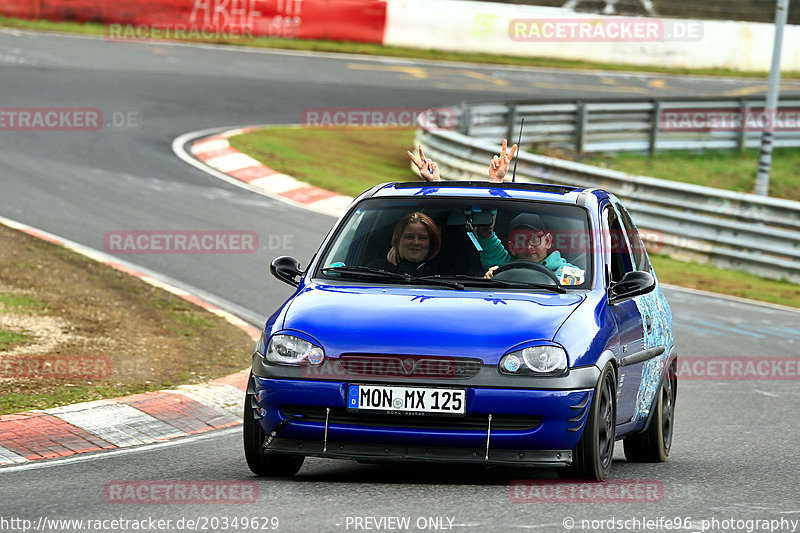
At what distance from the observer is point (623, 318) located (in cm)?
761

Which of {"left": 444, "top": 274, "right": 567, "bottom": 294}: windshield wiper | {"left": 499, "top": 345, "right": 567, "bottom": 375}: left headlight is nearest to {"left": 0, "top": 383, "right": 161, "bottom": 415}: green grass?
{"left": 444, "top": 274, "right": 567, "bottom": 294}: windshield wiper

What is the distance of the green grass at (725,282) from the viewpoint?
1842cm

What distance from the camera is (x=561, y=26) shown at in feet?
134

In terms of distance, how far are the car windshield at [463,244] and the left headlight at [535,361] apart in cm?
83

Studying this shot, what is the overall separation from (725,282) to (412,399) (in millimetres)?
13461

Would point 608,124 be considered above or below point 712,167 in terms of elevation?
above

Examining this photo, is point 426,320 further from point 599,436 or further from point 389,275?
point 599,436

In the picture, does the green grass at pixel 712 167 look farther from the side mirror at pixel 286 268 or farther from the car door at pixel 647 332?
the side mirror at pixel 286 268

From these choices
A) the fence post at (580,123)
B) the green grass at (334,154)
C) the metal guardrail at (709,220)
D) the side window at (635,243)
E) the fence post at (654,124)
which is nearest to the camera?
the side window at (635,243)

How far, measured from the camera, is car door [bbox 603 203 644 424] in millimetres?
7450

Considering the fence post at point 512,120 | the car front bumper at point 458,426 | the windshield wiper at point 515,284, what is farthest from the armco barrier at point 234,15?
the car front bumper at point 458,426

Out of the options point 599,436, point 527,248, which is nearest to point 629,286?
point 527,248

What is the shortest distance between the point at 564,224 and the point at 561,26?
33796 millimetres

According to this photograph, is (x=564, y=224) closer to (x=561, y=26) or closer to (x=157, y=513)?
(x=157, y=513)
